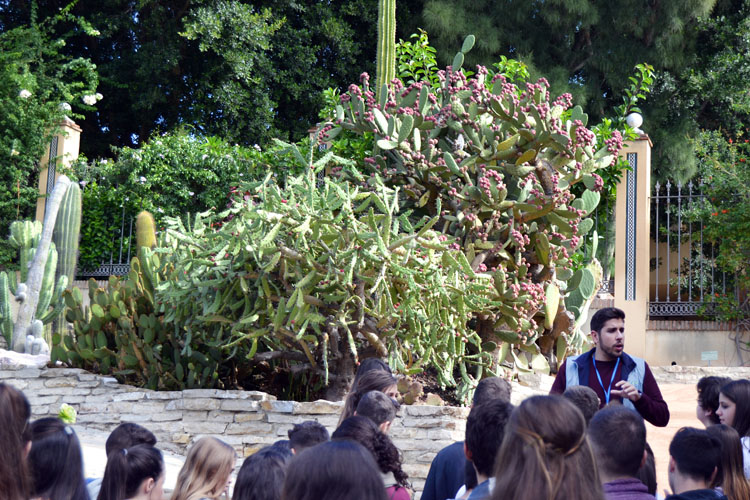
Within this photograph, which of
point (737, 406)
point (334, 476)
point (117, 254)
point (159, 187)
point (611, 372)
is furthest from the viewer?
point (117, 254)

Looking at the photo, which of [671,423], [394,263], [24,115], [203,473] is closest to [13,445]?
[203,473]

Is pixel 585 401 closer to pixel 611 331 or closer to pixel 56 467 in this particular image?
pixel 611 331

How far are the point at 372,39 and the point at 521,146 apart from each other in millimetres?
8410

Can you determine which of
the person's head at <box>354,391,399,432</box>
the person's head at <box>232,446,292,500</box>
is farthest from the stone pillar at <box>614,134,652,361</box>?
the person's head at <box>232,446,292,500</box>

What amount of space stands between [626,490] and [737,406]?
128cm

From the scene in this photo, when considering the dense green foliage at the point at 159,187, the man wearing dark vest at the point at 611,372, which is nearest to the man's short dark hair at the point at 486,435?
the man wearing dark vest at the point at 611,372

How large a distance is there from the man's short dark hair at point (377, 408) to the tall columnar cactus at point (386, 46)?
616 centimetres

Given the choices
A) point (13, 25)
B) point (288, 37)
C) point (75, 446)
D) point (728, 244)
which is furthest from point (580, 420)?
point (13, 25)

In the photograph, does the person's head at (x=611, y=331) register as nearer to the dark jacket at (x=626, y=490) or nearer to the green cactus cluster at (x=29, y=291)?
the dark jacket at (x=626, y=490)

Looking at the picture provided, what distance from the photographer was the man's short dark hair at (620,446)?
8.38 feet

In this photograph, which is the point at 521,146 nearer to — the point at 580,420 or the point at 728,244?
the point at 728,244

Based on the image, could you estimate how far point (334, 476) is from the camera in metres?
1.83

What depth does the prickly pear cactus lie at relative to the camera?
7.27m

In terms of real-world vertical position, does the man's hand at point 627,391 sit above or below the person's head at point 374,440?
above
